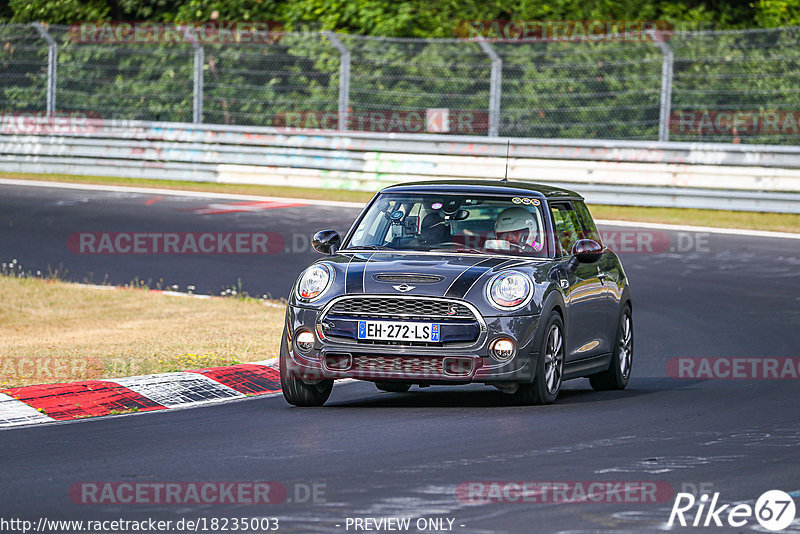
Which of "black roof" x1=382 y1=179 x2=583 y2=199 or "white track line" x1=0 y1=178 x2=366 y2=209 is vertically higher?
"black roof" x1=382 y1=179 x2=583 y2=199

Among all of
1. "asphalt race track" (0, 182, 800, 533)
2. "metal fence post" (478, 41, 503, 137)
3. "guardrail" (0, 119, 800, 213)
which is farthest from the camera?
"metal fence post" (478, 41, 503, 137)

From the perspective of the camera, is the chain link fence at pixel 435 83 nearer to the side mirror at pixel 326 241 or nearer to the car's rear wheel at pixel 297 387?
the side mirror at pixel 326 241

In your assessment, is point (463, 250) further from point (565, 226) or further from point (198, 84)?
point (198, 84)

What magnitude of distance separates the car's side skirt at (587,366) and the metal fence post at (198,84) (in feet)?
53.4

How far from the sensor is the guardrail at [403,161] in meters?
21.5

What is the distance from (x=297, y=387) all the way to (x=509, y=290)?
150 centimetres

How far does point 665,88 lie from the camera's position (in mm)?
22234

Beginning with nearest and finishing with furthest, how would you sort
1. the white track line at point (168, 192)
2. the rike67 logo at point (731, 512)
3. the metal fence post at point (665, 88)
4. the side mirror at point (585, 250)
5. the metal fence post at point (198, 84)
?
the rike67 logo at point (731, 512)
the side mirror at point (585, 250)
the metal fence post at point (665, 88)
the white track line at point (168, 192)
the metal fence post at point (198, 84)

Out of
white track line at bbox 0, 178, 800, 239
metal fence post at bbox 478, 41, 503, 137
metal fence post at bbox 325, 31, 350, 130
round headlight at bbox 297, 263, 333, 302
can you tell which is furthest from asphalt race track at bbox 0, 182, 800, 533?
metal fence post at bbox 325, 31, 350, 130

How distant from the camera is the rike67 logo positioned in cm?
557

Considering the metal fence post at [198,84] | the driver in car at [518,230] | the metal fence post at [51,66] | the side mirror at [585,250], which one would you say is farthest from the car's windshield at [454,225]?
the metal fence post at [51,66]

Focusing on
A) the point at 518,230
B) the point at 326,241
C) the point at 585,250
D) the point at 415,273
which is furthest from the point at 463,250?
the point at 326,241

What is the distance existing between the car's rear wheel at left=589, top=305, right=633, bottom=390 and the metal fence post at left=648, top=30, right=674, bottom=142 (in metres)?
12.2

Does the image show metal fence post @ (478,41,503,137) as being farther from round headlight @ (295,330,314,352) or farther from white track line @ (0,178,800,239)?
round headlight @ (295,330,314,352)
